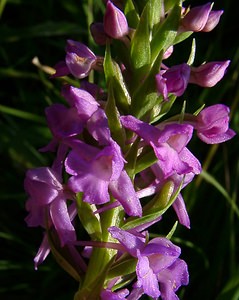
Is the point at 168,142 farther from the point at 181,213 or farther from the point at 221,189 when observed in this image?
the point at 221,189

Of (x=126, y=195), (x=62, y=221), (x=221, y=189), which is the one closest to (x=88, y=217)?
(x=62, y=221)

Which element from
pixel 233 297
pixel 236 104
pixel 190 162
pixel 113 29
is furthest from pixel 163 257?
pixel 236 104

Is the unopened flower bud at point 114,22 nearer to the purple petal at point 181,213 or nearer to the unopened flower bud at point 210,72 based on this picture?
the unopened flower bud at point 210,72

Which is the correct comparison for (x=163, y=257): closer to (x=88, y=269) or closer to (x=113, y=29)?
(x=88, y=269)

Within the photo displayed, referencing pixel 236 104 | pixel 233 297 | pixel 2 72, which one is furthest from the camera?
pixel 2 72

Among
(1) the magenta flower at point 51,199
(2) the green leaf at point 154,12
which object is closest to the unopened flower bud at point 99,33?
(2) the green leaf at point 154,12

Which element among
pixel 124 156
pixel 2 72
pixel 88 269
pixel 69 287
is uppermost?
pixel 124 156
